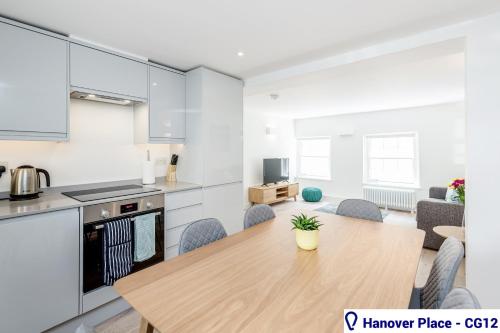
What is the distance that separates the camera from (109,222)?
2.00 m

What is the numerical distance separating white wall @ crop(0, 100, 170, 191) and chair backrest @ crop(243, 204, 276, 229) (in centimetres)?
169

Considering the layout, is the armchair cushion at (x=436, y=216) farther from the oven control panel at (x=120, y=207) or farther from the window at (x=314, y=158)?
the window at (x=314, y=158)

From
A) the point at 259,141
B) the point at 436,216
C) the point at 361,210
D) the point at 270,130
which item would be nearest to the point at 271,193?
the point at 259,141

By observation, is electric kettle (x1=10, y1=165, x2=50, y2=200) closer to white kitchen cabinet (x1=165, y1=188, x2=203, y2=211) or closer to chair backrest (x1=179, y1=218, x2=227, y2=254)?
white kitchen cabinet (x1=165, y1=188, x2=203, y2=211)

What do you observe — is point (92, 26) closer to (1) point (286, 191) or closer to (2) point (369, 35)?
(2) point (369, 35)

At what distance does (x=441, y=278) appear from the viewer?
3.73 feet

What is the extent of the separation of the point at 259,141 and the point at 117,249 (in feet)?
15.9

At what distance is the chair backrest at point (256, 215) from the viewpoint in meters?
2.05

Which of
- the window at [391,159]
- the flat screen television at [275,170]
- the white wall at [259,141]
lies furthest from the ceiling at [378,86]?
the flat screen television at [275,170]

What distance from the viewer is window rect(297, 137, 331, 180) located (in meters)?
7.25

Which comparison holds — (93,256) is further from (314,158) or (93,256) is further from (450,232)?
(314,158)

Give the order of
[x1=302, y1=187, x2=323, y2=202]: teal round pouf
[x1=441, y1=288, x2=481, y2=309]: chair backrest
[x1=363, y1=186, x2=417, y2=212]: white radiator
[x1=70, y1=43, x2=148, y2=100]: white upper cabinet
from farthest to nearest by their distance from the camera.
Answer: [x1=302, y1=187, x2=323, y2=202]: teal round pouf → [x1=363, y1=186, x2=417, y2=212]: white radiator → [x1=70, y1=43, x2=148, y2=100]: white upper cabinet → [x1=441, y1=288, x2=481, y2=309]: chair backrest

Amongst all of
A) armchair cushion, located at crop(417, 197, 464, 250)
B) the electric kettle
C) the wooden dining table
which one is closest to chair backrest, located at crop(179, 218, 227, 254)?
the wooden dining table

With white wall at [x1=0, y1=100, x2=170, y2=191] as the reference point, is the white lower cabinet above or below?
below
